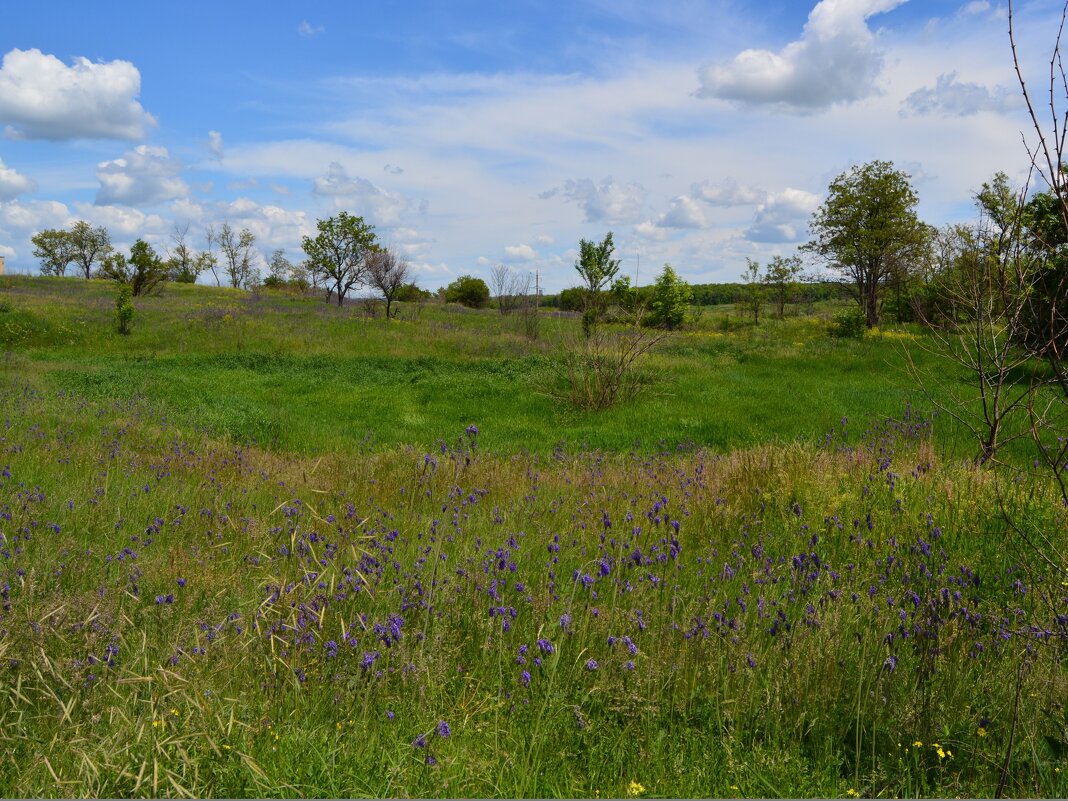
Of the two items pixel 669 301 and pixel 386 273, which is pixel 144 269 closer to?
pixel 386 273

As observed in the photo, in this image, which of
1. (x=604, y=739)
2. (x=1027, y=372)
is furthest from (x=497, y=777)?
(x=1027, y=372)

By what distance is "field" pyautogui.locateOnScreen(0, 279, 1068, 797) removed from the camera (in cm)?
237

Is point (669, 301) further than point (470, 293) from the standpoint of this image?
No

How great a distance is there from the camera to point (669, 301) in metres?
46.9

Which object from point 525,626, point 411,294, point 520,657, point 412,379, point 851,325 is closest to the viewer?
point 520,657

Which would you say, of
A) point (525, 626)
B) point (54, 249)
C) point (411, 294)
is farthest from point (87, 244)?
point (525, 626)

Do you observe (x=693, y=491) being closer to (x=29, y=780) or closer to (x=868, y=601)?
(x=868, y=601)

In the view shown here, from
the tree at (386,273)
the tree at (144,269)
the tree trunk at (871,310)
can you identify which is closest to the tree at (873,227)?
the tree trunk at (871,310)

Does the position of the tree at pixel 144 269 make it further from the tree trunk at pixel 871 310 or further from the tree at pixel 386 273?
the tree trunk at pixel 871 310

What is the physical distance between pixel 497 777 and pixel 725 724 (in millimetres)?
1032

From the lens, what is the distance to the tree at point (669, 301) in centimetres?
4547

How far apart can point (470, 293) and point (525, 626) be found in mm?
55135

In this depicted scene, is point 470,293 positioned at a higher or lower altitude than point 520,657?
higher

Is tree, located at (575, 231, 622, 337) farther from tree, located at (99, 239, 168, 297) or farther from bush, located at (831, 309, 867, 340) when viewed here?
tree, located at (99, 239, 168, 297)
